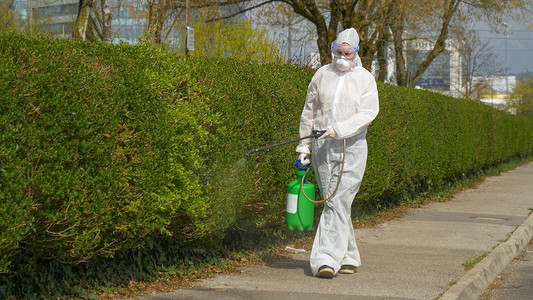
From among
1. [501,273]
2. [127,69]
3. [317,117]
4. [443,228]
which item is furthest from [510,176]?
[127,69]

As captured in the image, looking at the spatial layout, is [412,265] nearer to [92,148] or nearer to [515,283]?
[515,283]

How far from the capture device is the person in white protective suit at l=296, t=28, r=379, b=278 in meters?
6.08

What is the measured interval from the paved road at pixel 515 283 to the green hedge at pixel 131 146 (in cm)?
229

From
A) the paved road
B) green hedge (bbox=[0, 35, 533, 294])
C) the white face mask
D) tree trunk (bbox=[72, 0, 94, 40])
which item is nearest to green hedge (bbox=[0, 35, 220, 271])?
green hedge (bbox=[0, 35, 533, 294])

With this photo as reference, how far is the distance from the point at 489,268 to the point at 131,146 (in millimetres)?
3879

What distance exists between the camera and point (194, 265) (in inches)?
255

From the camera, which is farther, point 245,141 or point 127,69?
point 245,141

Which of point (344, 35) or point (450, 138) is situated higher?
point (344, 35)

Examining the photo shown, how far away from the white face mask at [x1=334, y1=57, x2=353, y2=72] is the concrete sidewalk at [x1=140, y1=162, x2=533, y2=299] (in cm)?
185

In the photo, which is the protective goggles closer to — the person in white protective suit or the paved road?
the person in white protective suit

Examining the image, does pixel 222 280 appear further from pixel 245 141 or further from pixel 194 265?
pixel 245 141

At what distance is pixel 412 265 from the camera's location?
6910 millimetres

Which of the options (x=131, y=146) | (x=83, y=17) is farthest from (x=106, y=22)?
(x=131, y=146)

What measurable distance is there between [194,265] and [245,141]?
1.24m
